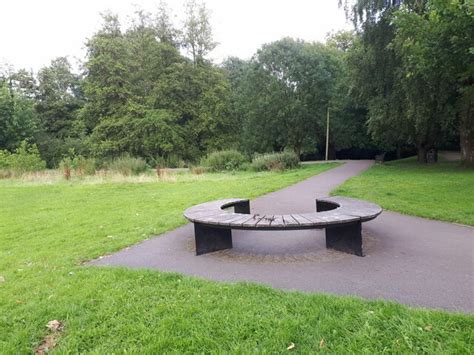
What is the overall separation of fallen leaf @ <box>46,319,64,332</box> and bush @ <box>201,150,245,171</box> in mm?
16638

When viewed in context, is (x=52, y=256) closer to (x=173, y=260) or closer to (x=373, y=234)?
(x=173, y=260)

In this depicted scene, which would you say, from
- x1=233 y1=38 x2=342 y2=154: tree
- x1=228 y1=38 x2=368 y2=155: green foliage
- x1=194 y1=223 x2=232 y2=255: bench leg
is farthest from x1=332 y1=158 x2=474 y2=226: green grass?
x1=228 y1=38 x2=368 y2=155: green foliage

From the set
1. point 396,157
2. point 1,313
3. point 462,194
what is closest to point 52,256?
point 1,313

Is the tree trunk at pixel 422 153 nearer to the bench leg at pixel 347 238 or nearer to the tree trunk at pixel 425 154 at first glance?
the tree trunk at pixel 425 154

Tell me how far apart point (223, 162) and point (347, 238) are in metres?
15.9

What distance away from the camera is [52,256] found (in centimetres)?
431

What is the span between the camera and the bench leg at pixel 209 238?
436 cm

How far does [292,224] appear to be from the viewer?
388 cm

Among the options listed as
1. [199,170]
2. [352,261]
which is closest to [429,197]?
[352,261]

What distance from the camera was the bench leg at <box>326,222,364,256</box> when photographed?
4.07 m

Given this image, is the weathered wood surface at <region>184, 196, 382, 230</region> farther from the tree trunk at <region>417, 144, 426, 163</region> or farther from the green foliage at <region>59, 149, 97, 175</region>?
the tree trunk at <region>417, 144, 426, 163</region>

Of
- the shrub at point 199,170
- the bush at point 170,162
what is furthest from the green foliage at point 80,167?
the bush at point 170,162

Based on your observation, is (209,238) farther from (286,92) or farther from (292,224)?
(286,92)

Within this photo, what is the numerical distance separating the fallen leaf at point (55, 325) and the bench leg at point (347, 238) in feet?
10.4
